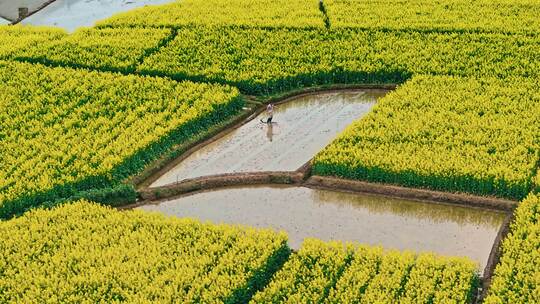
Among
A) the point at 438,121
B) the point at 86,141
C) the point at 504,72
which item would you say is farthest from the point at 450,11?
the point at 86,141

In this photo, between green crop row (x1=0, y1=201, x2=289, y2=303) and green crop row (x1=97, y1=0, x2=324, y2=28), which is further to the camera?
green crop row (x1=97, y1=0, x2=324, y2=28)

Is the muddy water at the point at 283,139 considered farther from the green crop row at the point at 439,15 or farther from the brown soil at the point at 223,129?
the green crop row at the point at 439,15

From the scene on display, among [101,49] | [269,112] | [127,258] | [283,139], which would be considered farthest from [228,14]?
[127,258]

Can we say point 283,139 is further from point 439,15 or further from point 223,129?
point 439,15

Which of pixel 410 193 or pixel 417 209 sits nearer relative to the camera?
pixel 417 209

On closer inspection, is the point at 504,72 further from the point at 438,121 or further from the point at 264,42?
the point at 264,42

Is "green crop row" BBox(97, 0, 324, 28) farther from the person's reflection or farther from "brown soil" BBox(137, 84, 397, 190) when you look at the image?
the person's reflection

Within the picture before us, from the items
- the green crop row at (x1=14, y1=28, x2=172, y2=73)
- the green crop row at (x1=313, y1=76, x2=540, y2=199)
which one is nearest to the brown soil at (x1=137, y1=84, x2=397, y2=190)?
the green crop row at (x1=313, y1=76, x2=540, y2=199)
